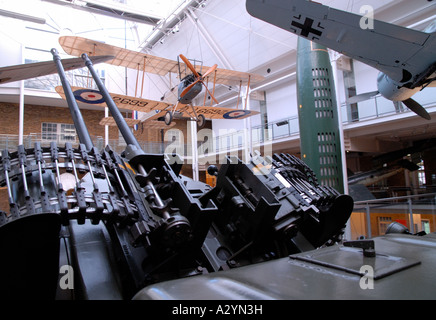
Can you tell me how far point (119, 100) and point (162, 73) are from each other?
3145 millimetres

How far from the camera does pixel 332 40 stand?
5594mm

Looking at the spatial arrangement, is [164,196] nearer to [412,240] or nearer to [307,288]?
[307,288]

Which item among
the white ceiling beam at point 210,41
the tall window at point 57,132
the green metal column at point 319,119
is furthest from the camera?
the tall window at point 57,132

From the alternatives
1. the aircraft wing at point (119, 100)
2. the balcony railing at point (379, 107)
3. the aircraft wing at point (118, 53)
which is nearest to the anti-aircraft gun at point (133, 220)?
the balcony railing at point (379, 107)

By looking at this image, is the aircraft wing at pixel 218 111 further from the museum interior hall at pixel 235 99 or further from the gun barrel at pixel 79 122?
the gun barrel at pixel 79 122

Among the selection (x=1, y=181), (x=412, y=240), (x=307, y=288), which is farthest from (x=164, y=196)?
(x=412, y=240)

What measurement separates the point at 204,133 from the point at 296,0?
789 inches

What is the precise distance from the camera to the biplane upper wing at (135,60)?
43.9 feet

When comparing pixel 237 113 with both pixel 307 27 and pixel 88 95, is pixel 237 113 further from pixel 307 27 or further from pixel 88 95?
pixel 307 27

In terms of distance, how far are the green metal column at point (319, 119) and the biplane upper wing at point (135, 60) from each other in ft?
24.4

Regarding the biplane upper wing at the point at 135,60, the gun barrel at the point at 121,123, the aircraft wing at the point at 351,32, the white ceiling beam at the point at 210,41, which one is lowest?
the gun barrel at the point at 121,123

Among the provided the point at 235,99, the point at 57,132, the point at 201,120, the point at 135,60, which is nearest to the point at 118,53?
the point at 135,60

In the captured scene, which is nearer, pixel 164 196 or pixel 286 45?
pixel 164 196

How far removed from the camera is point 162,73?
16484 millimetres
